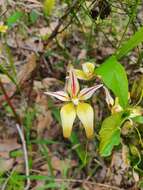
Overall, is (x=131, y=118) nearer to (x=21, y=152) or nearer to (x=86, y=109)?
(x=86, y=109)

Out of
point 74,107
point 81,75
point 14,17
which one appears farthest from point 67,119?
point 14,17

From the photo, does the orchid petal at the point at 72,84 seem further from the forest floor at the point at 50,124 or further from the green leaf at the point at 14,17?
the green leaf at the point at 14,17

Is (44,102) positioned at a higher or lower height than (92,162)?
higher

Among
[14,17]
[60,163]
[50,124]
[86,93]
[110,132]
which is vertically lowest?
[60,163]

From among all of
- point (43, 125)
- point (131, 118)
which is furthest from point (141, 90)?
point (43, 125)

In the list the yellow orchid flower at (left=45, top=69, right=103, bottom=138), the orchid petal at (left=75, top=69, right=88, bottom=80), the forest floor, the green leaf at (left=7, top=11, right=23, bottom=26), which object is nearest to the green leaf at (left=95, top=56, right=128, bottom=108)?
the yellow orchid flower at (left=45, top=69, right=103, bottom=138)

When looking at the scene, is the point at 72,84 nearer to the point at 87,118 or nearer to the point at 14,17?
the point at 87,118
